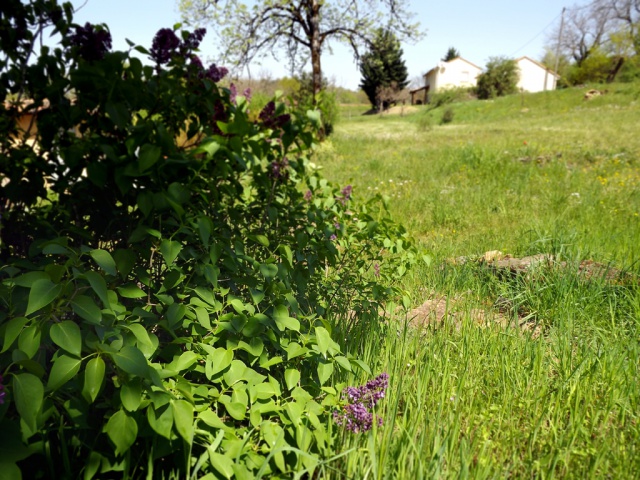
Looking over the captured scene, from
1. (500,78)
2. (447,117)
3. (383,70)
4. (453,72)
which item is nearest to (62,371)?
(383,70)

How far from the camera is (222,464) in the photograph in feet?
3.58

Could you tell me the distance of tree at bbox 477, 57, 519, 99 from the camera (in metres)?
34.5

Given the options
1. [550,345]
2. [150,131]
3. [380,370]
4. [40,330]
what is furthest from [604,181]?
[40,330]

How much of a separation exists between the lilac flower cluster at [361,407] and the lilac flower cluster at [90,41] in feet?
5.57

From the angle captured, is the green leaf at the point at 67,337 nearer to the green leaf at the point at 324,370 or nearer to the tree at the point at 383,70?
the green leaf at the point at 324,370

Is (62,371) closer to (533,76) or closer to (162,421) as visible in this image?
(162,421)

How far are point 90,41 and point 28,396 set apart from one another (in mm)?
1585

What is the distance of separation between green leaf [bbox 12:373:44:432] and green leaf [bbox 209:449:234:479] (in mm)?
387

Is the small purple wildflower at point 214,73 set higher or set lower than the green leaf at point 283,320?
higher

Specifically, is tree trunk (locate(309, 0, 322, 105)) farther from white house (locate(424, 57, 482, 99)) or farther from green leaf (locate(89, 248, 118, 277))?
white house (locate(424, 57, 482, 99))

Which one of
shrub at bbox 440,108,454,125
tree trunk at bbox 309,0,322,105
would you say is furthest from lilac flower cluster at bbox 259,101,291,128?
shrub at bbox 440,108,454,125

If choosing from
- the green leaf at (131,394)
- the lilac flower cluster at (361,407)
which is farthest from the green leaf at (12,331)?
the lilac flower cluster at (361,407)

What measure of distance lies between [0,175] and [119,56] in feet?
2.83

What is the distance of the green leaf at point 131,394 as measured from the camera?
1006mm
